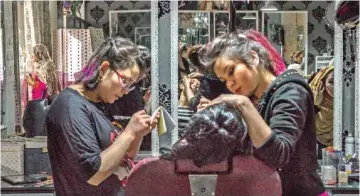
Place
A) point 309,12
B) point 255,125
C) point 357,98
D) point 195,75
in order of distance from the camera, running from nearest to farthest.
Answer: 1. point 255,125
2. point 195,75
3. point 309,12
4. point 357,98

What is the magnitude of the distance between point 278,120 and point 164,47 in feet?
2.30

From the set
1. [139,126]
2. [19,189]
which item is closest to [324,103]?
[139,126]

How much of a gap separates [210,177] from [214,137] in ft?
0.57

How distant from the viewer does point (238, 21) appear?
2566mm

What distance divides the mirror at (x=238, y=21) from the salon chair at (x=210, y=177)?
0.59 m

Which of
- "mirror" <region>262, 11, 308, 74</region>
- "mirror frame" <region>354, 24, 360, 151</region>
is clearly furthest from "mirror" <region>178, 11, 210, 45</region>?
"mirror frame" <region>354, 24, 360, 151</region>

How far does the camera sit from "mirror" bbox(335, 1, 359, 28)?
274 cm

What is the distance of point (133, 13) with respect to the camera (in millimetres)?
2730

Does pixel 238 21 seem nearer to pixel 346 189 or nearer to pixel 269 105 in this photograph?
pixel 269 105

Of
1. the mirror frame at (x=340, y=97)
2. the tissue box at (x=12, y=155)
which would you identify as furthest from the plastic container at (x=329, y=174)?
the tissue box at (x=12, y=155)

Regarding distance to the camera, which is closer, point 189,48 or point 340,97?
point 189,48

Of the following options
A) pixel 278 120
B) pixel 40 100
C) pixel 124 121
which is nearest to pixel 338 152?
pixel 278 120

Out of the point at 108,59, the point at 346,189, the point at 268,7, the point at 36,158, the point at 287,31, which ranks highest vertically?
the point at 268,7

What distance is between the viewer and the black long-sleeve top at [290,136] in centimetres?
232
